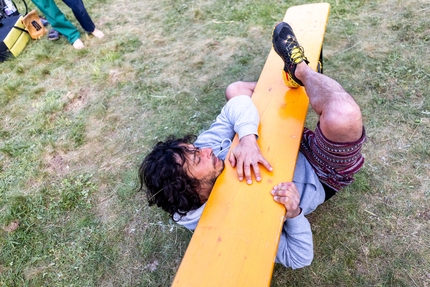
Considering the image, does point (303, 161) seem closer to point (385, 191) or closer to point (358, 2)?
point (385, 191)

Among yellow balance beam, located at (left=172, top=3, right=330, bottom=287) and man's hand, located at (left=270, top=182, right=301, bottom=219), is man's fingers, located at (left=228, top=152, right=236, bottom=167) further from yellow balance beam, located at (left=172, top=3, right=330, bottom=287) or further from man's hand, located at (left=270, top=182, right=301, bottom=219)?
man's hand, located at (left=270, top=182, right=301, bottom=219)

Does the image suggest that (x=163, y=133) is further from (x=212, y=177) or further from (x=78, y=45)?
(x=78, y=45)

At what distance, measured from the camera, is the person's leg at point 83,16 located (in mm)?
4070

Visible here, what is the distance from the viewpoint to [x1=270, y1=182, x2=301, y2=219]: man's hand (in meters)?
1.52

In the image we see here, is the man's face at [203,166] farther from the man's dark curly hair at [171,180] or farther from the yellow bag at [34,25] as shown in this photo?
the yellow bag at [34,25]

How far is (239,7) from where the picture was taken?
4211mm

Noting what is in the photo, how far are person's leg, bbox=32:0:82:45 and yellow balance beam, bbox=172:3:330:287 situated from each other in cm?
352

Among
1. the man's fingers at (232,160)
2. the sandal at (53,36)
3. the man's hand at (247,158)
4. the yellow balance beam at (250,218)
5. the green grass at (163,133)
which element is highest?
the sandal at (53,36)

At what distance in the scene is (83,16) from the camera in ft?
13.7

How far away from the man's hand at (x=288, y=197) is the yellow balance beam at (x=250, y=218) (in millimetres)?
33

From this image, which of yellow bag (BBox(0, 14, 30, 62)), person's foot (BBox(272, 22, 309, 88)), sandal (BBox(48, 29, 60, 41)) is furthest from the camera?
sandal (BBox(48, 29, 60, 41))

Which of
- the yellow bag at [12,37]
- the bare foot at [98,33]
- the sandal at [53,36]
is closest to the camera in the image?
the yellow bag at [12,37]

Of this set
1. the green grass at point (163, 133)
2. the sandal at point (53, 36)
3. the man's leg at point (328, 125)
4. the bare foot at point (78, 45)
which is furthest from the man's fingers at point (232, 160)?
the sandal at point (53, 36)

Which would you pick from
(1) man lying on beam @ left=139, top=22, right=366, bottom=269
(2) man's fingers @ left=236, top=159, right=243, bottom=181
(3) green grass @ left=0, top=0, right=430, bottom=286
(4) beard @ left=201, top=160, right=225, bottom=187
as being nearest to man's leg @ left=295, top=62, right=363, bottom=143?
(1) man lying on beam @ left=139, top=22, right=366, bottom=269
